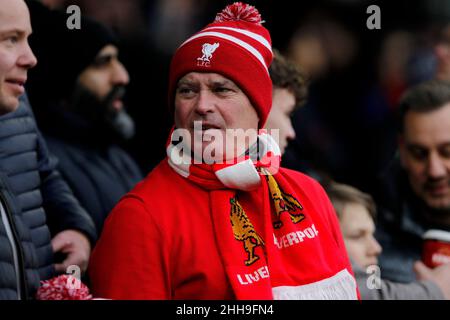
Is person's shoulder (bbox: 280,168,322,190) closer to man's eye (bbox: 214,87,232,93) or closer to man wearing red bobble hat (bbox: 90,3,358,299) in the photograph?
man wearing red bobble hat (bbox: 90,3,358,299)

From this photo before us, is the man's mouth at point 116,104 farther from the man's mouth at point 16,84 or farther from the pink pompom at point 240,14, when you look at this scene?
the man's mouth at point 16,84

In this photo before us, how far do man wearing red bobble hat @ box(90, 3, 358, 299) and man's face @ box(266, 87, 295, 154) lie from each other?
526 mm

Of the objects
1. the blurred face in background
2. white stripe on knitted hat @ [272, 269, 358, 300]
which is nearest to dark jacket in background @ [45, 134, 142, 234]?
the blurred face in background

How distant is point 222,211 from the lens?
2.98m

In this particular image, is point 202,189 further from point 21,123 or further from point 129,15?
point 129,15

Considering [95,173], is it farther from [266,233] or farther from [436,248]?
[436,248]

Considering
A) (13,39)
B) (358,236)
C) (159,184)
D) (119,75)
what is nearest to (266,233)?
(159,184)

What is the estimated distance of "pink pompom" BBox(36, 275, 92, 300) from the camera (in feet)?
9.21

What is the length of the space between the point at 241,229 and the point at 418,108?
2.27m

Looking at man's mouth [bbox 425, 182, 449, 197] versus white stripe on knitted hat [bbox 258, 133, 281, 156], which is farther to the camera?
man's mouth [bbox 425, 182, 449, 197]

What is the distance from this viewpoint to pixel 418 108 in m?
4.98

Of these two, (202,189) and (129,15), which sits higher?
(129,15)

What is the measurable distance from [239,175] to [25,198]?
0.85 metres
